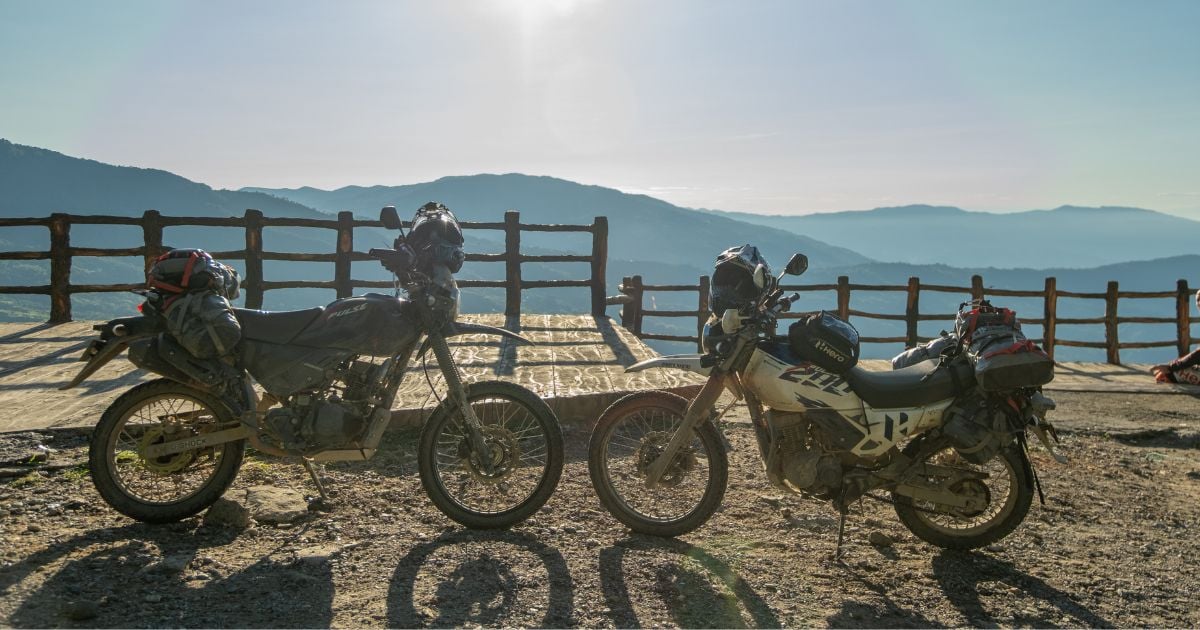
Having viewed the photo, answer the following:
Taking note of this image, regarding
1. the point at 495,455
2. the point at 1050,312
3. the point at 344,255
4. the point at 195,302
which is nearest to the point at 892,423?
the point at 495,455

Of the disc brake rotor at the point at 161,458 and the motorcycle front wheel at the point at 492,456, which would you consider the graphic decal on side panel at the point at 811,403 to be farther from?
the disc brake rotor at the point at 161,458

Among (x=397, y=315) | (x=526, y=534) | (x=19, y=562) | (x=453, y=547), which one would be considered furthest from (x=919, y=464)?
(x=19, y=562)

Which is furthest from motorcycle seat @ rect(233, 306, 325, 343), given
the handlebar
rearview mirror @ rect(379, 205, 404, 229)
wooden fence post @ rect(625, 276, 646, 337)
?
wooden fence post @ rect(625, 276, 646, 337)

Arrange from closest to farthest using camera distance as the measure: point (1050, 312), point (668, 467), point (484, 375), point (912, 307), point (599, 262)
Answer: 1. point (668, 467)
2. point (484, 375)
3. point (599, 262)
4. point (912, 307)
5. point (1050, 312)

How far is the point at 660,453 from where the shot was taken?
12.7 feet

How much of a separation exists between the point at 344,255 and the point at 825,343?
341 inches

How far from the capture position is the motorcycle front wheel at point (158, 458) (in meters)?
3.64

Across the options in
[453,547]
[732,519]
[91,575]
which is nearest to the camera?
[91,575]

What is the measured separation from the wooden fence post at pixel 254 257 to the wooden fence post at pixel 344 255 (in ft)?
3.23

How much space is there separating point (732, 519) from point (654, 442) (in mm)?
677

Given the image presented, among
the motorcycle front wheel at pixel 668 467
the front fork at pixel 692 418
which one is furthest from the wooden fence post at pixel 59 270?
the front fork at pixel 692 418

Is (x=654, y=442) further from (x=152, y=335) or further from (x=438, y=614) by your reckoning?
(x=152, y=335)

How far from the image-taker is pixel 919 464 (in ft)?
12.0

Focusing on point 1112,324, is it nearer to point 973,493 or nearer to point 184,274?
point 973,493
